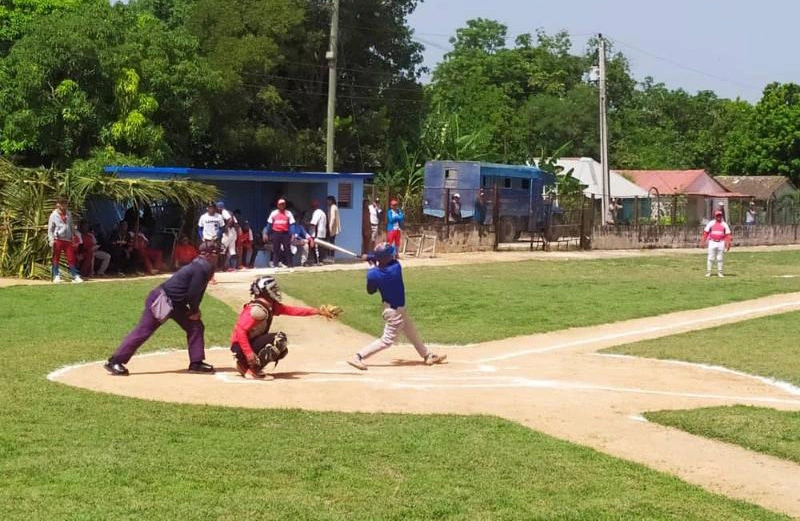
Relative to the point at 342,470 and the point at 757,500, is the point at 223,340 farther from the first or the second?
the point at 757,500

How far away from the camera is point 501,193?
4081 centimetres

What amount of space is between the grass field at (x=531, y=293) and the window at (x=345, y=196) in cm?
384

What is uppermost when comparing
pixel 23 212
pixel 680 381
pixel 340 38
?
pixel 340 38

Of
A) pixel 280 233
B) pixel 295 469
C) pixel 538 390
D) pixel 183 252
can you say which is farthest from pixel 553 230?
pixel 295 469

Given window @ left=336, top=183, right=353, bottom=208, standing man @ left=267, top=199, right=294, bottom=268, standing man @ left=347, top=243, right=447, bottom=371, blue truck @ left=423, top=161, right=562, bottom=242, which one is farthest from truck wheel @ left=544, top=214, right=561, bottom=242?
standing man @ left=347, top=243, right=447, bottom=371

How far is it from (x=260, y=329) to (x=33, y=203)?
47.4 feet

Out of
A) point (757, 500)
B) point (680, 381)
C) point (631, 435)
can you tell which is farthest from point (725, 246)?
point (757, 500)

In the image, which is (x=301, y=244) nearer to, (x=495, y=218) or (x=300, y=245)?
(x=300, y=245)

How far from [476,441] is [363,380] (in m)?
3.35

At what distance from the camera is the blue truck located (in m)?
39.2

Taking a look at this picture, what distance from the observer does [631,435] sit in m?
9.25

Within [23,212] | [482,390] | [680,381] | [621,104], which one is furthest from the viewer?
[621,104]

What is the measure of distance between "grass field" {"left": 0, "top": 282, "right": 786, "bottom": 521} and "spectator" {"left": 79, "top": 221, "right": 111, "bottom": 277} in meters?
14.4

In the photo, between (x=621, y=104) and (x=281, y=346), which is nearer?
(x=281, y=346)
